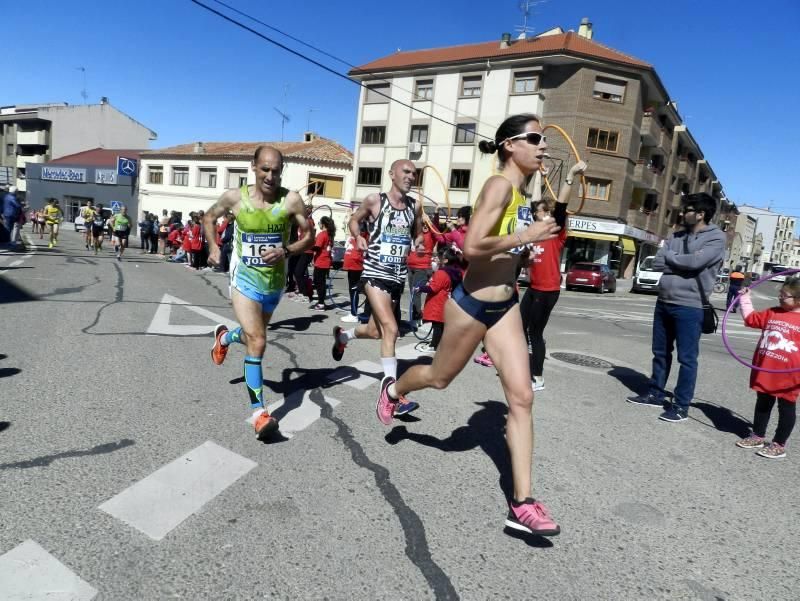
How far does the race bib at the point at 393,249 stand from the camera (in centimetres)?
489

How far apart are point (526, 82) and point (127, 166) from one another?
34.8 m

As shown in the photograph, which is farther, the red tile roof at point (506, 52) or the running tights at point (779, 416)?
the red tile roof at point (506, 52)

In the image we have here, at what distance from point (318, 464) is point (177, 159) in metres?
48.0

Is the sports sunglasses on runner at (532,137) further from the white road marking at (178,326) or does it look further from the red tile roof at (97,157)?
the red tile roof at (97,157)

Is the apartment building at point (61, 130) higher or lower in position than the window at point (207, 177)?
higher

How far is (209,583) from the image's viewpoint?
2.12 m

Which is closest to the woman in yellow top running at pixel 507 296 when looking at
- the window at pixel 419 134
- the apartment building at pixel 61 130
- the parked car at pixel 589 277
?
the parked car at pixel 589 277

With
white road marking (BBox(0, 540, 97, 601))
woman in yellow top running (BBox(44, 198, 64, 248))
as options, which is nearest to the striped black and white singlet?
white road marking (BBox(0, 540, 97, 601))

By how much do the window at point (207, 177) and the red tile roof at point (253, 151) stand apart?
982mm

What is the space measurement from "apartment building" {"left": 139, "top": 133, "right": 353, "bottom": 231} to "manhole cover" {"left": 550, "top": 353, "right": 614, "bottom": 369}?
31.8m

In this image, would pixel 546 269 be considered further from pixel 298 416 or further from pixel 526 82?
pixel 526 82

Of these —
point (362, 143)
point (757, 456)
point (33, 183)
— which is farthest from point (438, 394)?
point (33, 183)

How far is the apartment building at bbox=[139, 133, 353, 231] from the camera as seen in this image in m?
39.5

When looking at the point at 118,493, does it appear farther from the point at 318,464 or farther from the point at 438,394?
the point at 438,394
